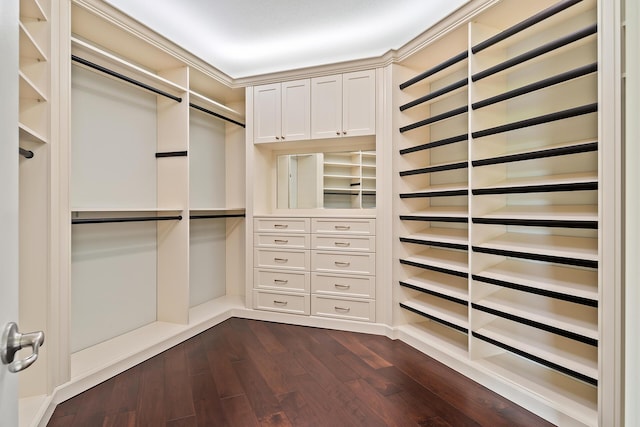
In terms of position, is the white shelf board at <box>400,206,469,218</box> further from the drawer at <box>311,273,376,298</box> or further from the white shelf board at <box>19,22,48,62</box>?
the white shelf board at <box>19,22,48,62</box>

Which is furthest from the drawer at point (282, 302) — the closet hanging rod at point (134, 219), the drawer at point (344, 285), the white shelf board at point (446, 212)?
the white shelf board at point (446, 212)

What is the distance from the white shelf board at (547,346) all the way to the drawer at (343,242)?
43.0 inches

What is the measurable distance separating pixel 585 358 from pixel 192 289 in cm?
310

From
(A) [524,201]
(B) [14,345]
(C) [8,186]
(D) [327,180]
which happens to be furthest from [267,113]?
(B) [14,345]

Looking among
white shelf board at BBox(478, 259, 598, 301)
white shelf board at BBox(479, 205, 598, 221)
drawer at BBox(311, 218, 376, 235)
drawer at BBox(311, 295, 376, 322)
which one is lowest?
drawer at BBox(311, 295, 376, 322)

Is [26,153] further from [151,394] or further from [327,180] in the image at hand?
[327,180]

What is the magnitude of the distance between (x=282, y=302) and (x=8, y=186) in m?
2.77

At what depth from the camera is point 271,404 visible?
1913 mm

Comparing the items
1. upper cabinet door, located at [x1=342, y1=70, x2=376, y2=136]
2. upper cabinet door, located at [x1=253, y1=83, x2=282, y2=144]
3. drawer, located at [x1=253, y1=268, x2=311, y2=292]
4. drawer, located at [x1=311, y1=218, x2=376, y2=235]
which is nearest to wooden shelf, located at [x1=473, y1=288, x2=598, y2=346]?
drawer, located at [x1=311, y1=218, x2=376, y2=235]

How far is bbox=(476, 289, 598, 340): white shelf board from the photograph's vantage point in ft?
5.65

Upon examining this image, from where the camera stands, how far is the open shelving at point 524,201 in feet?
5.73

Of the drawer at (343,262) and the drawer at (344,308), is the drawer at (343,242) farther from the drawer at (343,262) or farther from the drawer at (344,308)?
the drawer at (344,308)

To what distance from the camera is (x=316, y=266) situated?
3.18 m

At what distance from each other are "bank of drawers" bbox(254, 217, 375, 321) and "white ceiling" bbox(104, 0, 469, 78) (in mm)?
1636
